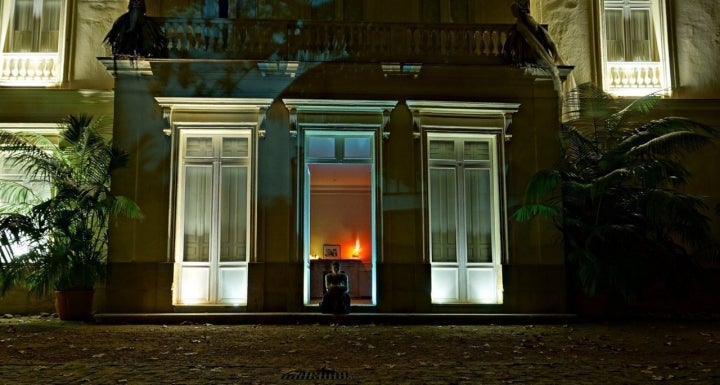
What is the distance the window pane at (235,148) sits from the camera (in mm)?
12148

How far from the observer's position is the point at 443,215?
12289mm

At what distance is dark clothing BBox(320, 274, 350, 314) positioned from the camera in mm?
11250

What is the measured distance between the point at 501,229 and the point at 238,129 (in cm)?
507

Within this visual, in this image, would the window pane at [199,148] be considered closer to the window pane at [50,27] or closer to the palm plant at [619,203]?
the window pane at [50,27]

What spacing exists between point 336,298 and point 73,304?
173 inches

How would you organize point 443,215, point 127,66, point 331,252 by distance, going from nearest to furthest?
point 127,66, point 443,215, point 331,252

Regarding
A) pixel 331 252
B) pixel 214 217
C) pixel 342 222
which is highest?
pixel 342 222

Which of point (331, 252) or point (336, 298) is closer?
point (336, 298)

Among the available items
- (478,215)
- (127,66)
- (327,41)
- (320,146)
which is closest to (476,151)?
(478,215)

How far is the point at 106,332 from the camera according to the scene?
378 inches

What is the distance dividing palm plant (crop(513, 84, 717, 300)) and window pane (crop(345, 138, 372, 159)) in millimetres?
2966

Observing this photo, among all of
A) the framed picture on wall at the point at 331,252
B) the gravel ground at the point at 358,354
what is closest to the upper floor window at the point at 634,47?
the gravel ground at the point at 358,354

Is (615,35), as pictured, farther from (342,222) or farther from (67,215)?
(67,215)

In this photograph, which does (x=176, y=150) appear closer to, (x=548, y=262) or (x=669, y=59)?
(x=548, y=262)
